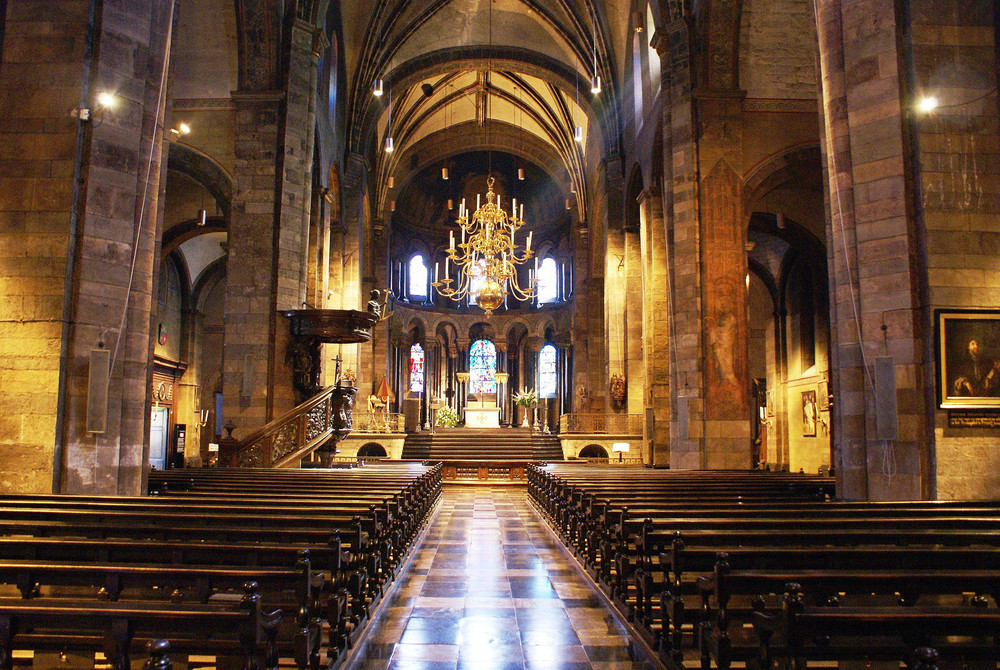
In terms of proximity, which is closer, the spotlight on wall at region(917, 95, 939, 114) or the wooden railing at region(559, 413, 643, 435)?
the spotlight on wall at region(917, 95, 939, 114)

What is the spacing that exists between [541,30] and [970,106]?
20527 mm

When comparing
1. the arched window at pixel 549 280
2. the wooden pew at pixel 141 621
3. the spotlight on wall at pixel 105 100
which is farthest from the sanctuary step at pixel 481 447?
the wooden pew at pixel 141 621

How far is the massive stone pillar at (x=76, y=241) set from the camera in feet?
26.4

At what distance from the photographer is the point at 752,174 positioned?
15.8 m

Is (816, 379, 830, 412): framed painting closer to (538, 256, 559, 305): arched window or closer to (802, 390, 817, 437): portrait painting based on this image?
(802, 390, 817, 437): portrait painting

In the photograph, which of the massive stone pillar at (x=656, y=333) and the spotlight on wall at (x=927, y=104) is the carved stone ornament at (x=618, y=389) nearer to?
the massive stone pillar at (x=656, y=333)

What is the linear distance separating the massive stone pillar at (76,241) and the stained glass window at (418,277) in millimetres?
30003

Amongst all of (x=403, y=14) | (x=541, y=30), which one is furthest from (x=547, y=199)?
(x=403, y=14)

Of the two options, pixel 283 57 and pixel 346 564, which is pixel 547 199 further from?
pixel 346 564

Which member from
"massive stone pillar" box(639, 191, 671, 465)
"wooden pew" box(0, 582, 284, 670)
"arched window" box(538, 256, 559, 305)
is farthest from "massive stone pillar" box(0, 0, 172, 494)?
"arched window" box(538, 256, 559, 305)

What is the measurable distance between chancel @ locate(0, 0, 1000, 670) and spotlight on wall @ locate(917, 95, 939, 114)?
3cm

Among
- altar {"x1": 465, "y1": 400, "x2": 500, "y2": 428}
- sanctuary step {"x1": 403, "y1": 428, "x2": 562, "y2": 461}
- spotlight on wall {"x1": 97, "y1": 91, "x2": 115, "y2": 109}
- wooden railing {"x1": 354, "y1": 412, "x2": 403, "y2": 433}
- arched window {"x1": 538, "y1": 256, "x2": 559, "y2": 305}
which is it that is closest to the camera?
spotlight on wall {"x1": 97, "y1": 91, "x2": 115, "y2": 109}

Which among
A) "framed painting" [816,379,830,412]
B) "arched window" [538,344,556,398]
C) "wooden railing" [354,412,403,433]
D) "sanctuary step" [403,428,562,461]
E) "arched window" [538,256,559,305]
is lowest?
"sanctuary step" [403,428,562,461]

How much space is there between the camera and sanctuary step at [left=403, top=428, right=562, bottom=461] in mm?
24094
